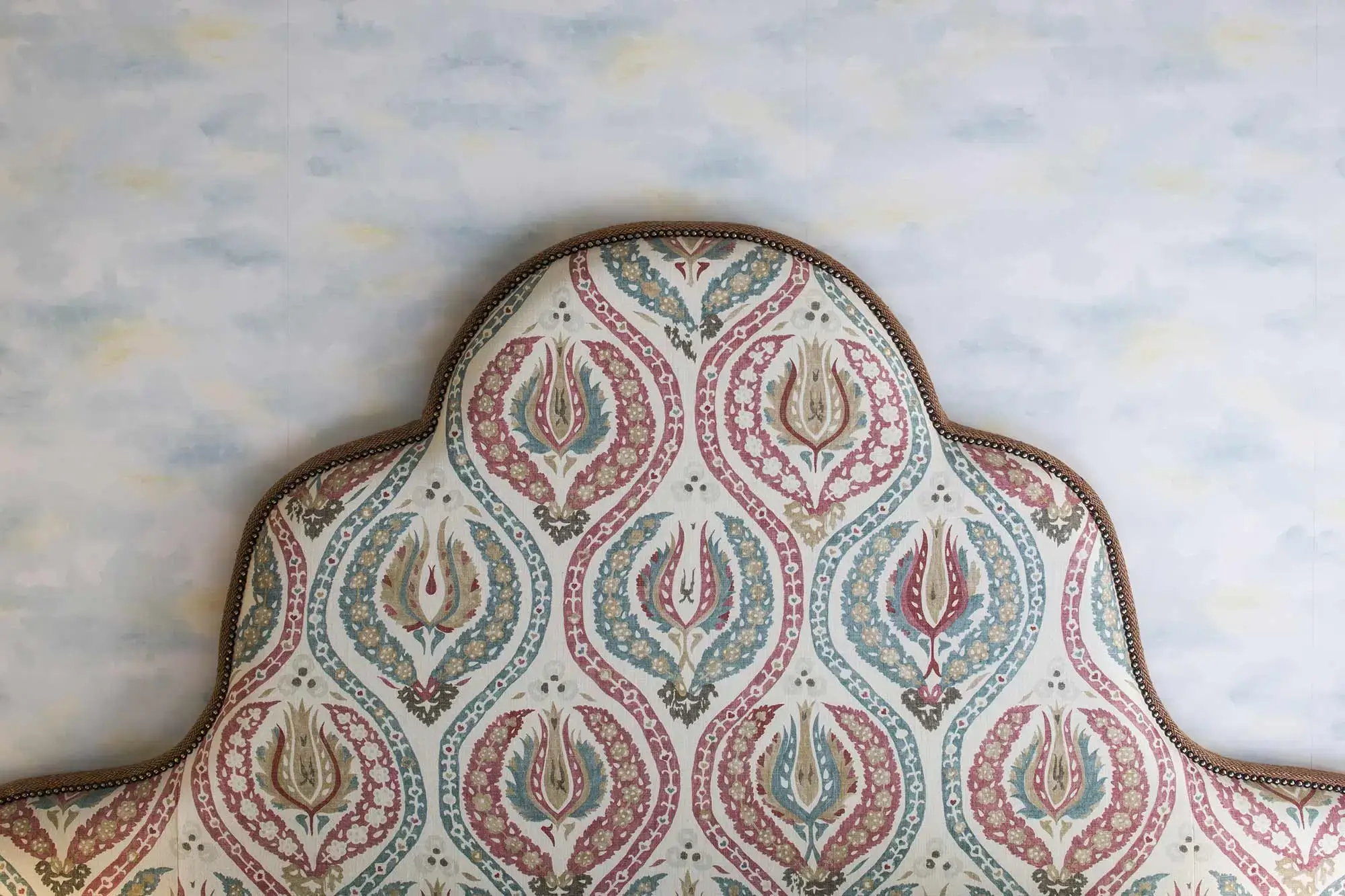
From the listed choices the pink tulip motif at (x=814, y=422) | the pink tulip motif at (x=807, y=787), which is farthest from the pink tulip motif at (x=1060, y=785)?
the pink tulip motif at (x=814, y=422)

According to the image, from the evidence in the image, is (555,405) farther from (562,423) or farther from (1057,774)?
(1057,774)

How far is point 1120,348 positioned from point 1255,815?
0.55 metres

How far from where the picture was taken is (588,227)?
46.8 inches

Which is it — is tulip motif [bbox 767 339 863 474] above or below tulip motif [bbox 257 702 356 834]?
above

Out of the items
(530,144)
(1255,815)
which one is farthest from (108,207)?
(1255,815)

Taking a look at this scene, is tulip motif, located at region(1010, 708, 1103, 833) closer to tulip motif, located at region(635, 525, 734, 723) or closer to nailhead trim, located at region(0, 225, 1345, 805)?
nailhead trim, located at region(0, 225, 1345, 805)

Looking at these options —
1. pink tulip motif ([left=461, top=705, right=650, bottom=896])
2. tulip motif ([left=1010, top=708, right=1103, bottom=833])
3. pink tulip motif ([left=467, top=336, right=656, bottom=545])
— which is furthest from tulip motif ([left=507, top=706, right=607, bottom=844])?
tulip motif ([left=1010, top=708, right=1103, bottom=833])

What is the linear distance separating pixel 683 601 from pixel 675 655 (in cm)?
6

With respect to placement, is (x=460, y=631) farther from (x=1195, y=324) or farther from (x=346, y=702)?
(x=1195, y=324)

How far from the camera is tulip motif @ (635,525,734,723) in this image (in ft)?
3.58

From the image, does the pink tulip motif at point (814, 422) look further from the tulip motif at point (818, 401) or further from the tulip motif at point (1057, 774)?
the tulip motif at point (1057, 774)

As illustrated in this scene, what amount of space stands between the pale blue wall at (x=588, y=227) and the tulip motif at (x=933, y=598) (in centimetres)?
19

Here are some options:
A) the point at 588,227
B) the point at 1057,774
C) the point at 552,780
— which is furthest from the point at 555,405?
the point at 1057,774

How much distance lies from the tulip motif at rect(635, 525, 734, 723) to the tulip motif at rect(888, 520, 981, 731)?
20cm
